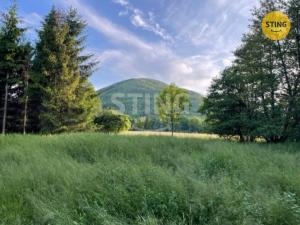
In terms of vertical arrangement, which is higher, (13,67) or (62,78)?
(13,67)

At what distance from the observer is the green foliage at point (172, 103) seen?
42.3 meters

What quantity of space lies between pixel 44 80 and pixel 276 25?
17381 millimetres

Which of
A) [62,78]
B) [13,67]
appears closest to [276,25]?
[62,78]

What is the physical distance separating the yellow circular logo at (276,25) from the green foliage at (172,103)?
27281 mm

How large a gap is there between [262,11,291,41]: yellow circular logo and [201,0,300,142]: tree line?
0.23 m

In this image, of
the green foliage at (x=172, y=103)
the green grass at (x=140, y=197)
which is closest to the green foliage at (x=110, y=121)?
the green foliage at (x=172, y=103)

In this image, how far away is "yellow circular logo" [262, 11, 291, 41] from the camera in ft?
46.1

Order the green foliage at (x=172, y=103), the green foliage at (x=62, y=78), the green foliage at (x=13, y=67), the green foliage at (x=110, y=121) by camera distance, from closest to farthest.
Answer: the green foliage at (x=13, y=67)
the green foliage at (x=62, y=78)
the green foliage at (x=110, y=121)
the green foliage at (x=172, y=103)

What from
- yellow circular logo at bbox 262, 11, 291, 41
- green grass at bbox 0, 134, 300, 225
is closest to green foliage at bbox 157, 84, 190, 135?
yellow circular logo at bbox 262, 11, 291, 41

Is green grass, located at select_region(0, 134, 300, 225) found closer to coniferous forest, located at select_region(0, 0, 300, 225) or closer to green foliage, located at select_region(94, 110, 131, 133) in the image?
coniferous forest, located at select_region(0, 0, 300, 225)

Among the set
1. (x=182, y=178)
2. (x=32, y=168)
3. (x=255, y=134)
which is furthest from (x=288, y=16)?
(x=32, y=168)

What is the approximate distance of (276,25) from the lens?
597 inches

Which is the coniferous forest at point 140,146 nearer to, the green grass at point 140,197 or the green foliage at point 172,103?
the green grass at point 140,197

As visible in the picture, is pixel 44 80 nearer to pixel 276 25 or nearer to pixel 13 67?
pixel 13 67
